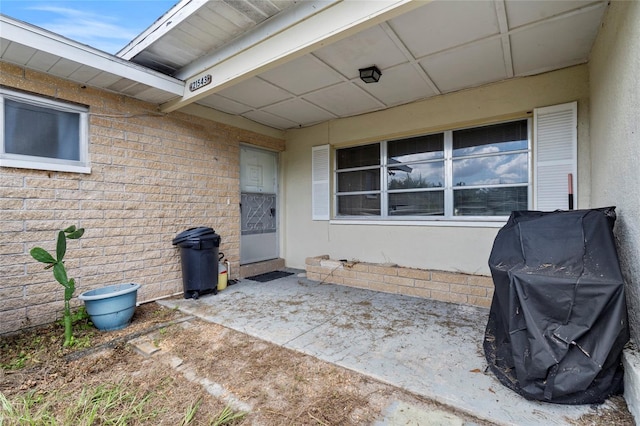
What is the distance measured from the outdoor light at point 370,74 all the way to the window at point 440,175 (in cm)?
149

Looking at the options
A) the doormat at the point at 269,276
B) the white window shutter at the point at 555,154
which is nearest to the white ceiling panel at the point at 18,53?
the doormat at the point at 269,276

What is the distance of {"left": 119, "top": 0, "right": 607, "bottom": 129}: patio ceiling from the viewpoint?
8.24ft

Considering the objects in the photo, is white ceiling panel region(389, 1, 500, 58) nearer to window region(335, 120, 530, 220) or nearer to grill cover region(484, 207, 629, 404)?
window region(335, 120, 530, 220)

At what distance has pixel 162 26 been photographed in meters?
2.97

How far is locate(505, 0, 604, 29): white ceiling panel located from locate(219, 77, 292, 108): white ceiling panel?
106 inches

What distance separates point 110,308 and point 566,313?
3.80 metres

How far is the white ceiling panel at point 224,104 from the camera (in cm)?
441

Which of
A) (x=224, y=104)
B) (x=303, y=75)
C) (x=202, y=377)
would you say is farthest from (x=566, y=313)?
(x=224, y=104)

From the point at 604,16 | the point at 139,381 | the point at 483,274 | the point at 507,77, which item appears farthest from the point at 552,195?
the point at 139,381

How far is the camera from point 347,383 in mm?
2117

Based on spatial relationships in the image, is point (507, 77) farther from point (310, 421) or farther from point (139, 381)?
point (139, 381)

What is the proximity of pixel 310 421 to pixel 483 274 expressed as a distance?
319 cm

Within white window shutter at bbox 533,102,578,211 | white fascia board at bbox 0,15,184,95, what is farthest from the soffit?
white window shutter at bbox 533,102,578,211

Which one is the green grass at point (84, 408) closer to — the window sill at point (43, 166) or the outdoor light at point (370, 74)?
the window sill at point (43, 166)
